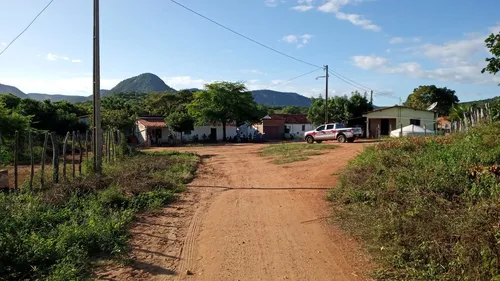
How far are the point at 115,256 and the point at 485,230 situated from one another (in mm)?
5023

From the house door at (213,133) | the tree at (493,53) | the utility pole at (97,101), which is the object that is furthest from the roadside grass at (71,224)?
the house door at (213,133)

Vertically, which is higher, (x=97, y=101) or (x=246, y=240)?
(x=97, y=101)

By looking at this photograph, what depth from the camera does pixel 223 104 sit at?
46.8m

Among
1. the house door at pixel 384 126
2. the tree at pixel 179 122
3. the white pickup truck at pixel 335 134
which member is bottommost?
the white pickup truck at pixel 335 134

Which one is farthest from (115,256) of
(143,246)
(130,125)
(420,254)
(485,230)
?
(130,125)

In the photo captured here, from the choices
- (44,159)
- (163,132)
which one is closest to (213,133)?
(163,132)

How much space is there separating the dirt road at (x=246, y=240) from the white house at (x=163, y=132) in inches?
1423

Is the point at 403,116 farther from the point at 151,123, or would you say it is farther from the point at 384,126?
the point at 151,123

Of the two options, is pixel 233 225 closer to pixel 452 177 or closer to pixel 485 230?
pixel 485 230

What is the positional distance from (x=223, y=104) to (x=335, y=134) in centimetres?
1945

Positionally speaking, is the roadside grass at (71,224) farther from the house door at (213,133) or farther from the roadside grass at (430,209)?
the house door at (213,133)

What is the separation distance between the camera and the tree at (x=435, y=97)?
204ft

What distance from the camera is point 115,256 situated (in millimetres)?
5449

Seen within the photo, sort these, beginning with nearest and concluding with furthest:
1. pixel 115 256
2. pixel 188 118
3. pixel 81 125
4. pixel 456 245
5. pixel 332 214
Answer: pixel 456 245 < pixel 115 256 < pixel 332 214 < pixel 81 125 < pixel 188 118
